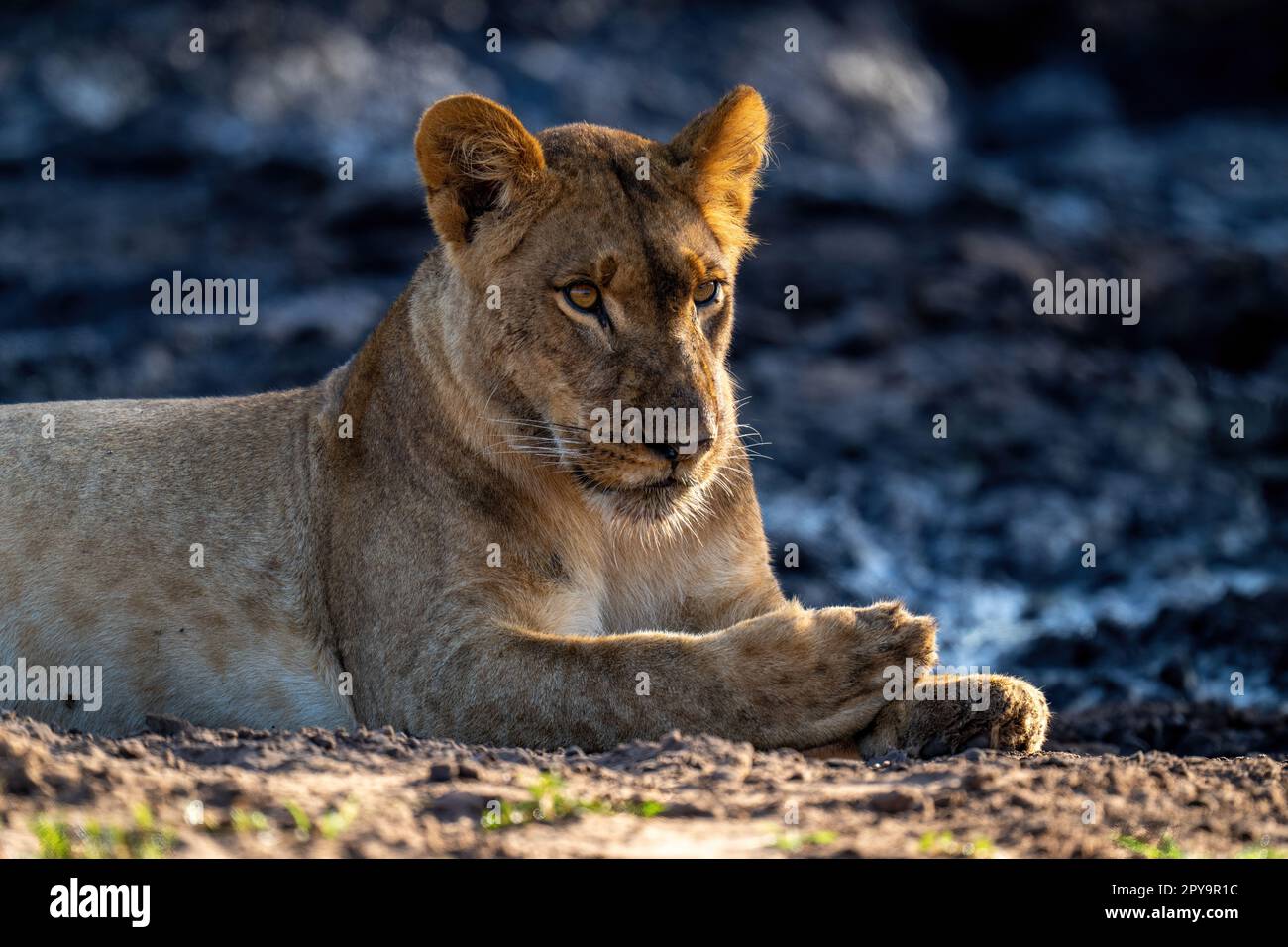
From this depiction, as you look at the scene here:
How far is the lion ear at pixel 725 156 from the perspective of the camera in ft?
21.8

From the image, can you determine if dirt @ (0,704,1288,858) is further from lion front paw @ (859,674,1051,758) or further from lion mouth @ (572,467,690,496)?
lion mouth @ (572,467,690,496)

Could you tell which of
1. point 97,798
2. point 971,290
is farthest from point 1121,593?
point 97,798

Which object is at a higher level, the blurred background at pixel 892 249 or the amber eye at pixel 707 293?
the blurred background at pixel 892 249

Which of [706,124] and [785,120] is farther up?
[785,120]

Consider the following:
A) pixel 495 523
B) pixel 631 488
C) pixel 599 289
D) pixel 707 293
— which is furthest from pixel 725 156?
pixel 495 523

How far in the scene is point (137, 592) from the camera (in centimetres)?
682

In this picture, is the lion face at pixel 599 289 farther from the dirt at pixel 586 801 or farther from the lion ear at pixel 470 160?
the dirt at pixel 586 801

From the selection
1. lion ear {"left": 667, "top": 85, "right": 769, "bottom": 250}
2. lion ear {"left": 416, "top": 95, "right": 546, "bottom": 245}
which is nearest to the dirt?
lion ear {"left": 416, "top": 95, "right": 546, "bottom": 245}

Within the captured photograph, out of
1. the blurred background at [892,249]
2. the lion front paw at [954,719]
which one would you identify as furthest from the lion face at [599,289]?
the blurred background at [892,249]

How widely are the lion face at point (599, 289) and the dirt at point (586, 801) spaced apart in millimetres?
1059

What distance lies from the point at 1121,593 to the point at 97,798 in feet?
27.7
